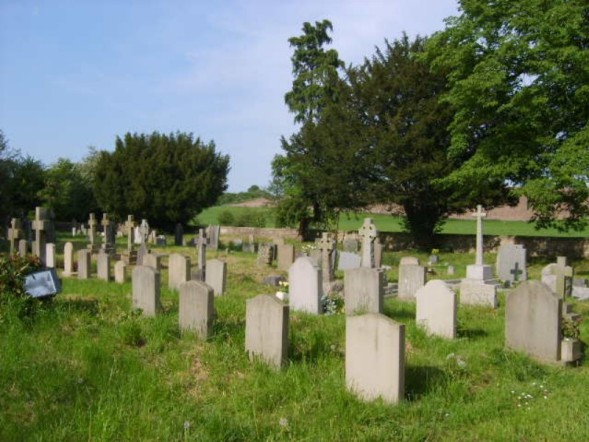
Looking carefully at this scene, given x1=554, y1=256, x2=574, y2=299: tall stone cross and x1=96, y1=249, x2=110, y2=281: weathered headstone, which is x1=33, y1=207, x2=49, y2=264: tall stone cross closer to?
x1=96, y1=249, x2=110, y2=281: weathered headstone

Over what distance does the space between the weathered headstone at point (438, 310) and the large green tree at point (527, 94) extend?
556 inches

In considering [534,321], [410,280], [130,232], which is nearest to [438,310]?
[534,321]

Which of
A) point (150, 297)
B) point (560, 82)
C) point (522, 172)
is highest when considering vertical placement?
point (560, 82)

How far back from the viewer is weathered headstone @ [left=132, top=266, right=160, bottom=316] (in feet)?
28.1

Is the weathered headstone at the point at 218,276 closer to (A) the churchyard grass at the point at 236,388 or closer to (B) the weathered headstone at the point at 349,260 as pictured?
(A) the churchyard grass at the point at 236,388

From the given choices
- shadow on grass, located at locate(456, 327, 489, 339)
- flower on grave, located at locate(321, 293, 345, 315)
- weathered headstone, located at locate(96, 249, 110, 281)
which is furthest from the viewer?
weathered headstone, located at locate(96, 249, 110, 281)

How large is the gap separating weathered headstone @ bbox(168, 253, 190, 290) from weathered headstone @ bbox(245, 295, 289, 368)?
6.75 m

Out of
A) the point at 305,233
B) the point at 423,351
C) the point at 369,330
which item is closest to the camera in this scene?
the point at 369,330

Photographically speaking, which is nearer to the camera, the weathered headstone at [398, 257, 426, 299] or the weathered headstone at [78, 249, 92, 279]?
the weathered headstone at [398, 257, 426, 299]

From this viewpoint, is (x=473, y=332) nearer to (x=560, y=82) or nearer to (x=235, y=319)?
(x=235, y=319)

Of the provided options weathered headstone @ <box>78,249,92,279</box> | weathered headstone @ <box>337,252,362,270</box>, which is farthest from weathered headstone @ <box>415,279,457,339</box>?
weathered headstone @ <box>78,249,92,279</box>

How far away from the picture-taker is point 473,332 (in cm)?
924

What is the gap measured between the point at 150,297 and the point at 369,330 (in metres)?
3.89

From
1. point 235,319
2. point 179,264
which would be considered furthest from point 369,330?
point 179,264
